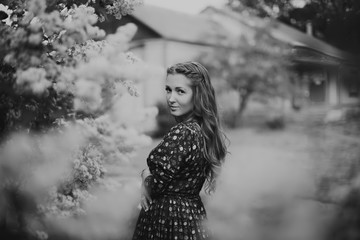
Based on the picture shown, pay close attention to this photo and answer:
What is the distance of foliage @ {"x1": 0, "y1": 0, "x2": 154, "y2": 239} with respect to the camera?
1934 millimetres

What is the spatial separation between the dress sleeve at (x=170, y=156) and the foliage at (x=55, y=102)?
0.41 m

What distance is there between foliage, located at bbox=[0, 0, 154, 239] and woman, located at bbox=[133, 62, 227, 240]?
35cm

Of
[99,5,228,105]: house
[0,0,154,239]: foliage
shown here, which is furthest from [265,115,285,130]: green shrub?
[0,0,154,239]: foliage

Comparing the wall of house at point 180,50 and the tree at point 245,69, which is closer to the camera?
the tree at point 245,69

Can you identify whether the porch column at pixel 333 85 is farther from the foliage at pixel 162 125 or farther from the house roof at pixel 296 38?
the foliage at pixel 162 125

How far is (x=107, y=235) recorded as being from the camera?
3.50 meters

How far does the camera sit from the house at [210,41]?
15.5 ft

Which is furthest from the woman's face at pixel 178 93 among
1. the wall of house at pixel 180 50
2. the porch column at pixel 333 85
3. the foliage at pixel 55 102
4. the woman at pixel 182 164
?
the wall of house at pixel 180 50

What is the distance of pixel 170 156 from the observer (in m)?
1.76

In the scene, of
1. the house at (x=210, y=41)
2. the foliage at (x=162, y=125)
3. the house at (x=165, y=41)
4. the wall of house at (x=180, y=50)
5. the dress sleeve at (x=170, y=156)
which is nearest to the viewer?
the dress sleeve at (x=170, y=156)

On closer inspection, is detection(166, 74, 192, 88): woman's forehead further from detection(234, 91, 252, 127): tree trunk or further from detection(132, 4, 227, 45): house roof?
detection(132, 4, 227, 45): house roof

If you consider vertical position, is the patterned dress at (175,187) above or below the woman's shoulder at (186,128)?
below

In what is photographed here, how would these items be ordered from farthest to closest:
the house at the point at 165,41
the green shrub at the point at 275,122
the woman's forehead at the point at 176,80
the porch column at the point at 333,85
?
the house at the point at 165,41, the green shrub at the point at 275,122, the porch column at the point at 333,85, the woman's forehead at the point at 176,80

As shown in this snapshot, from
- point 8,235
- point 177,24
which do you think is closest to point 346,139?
point 8,235
